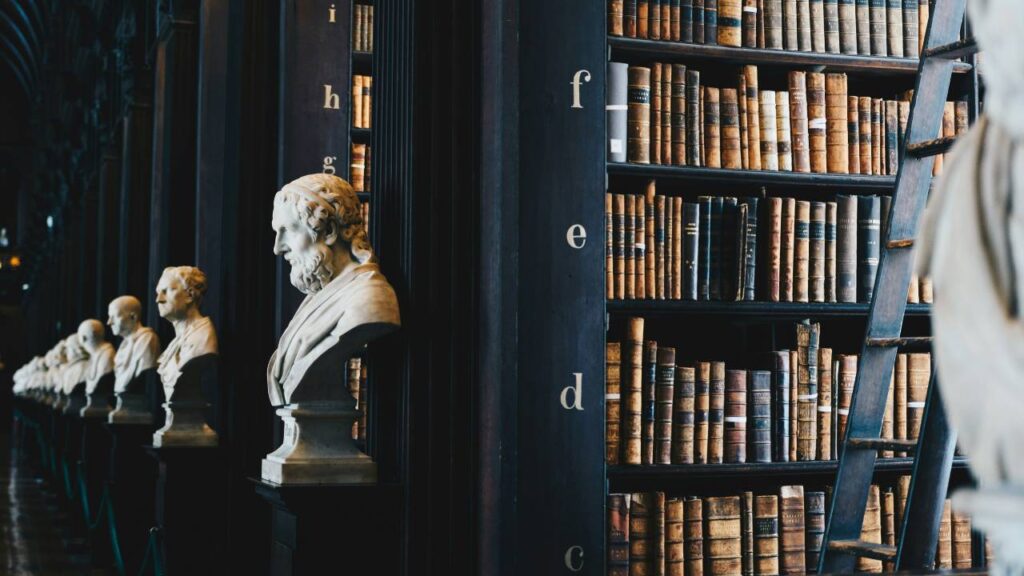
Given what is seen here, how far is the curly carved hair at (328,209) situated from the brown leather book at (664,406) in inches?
30.5

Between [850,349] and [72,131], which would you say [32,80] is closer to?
[72,131]

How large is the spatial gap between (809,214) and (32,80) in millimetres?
29094

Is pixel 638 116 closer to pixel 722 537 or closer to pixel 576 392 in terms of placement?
pixel 576 392

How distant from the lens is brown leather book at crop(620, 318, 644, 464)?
3158 millimetres

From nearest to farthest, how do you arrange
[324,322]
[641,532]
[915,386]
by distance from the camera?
[324,322] < [641,532] < [915,386]

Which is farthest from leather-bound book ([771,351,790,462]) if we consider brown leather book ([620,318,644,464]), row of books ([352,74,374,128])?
row of books ([352,74,374,128])

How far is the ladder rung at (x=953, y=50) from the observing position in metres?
2.52

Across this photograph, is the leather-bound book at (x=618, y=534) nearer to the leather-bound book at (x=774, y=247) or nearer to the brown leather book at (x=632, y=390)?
the brown leather book at (x=632, y=390)

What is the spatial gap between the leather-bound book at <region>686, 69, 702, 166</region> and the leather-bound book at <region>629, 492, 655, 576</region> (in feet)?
2.88

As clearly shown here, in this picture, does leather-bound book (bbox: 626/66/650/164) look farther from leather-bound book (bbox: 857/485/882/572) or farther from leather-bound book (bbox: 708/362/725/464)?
leather-bound book (bbox: 857/485/882/572)

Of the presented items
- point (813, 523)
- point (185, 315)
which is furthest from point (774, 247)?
point (185, 315)

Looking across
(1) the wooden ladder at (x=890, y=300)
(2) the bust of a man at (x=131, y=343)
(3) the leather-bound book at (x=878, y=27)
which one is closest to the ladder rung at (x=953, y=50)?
(1) the wooden ladder at (x=890, y=300)

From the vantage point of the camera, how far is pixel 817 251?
349cm

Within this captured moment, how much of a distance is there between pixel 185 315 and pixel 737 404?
2.49 m
